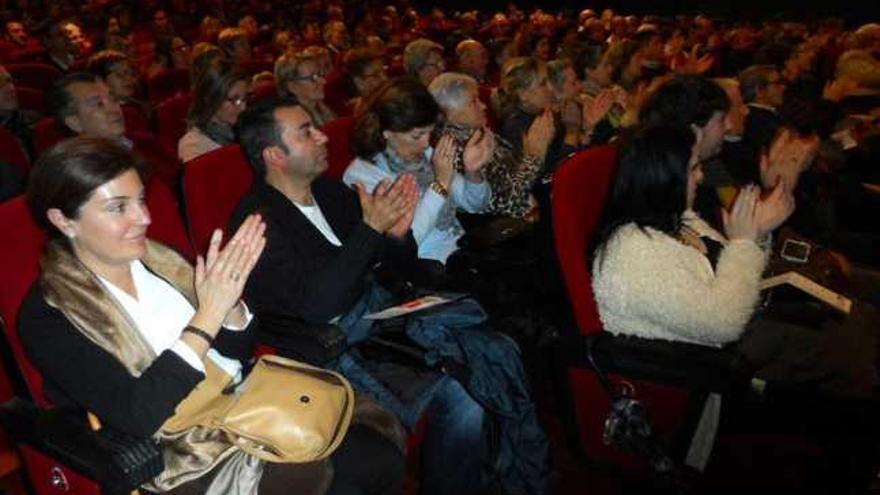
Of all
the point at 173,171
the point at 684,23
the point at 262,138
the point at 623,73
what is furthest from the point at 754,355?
the point at 684,23

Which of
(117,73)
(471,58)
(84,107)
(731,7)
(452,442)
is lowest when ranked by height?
(731,7)

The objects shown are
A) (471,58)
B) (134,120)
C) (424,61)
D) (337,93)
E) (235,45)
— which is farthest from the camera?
(235,45)

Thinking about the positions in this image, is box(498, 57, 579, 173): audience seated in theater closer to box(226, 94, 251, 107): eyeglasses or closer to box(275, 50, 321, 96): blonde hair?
box(275, 50, 321, 96): blonde hair

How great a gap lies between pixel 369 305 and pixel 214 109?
1616mm

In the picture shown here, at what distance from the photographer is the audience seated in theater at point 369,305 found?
6.08ft

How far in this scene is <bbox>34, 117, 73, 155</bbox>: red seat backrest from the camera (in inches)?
114

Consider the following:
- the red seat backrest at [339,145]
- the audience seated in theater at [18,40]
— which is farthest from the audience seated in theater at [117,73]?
the audience seated in theater at [18,40]

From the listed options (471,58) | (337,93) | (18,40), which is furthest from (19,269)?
(18,40)

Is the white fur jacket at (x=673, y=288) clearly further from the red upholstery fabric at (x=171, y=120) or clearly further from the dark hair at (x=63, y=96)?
the red upholstery fabric at (x=171, y=120)

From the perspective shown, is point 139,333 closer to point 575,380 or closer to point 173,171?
point 575,380

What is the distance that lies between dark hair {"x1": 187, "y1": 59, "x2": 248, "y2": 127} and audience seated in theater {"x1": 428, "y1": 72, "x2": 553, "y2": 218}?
35.1 inches

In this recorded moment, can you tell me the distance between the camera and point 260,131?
6.72 ft

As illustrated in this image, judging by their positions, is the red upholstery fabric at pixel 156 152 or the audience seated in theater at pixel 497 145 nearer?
the audience seated in theater at pixel 497 145

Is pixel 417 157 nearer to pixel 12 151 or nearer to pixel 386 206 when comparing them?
pixel 386 206
